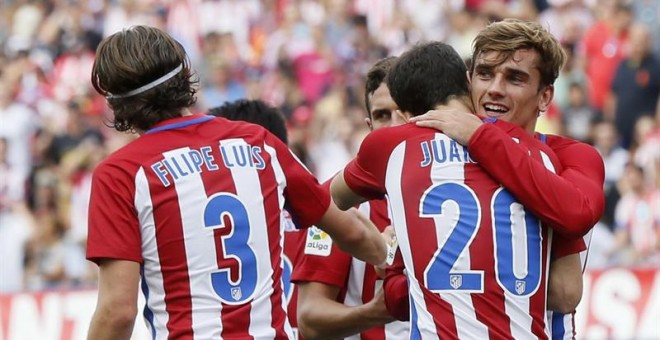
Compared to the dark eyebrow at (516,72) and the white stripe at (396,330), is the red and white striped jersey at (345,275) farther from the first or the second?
the dark eyebrow at (516,72)

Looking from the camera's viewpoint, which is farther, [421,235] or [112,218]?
[421,235]

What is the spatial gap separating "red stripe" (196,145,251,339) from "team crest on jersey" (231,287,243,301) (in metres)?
0.03

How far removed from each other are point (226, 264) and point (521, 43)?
4.38ft

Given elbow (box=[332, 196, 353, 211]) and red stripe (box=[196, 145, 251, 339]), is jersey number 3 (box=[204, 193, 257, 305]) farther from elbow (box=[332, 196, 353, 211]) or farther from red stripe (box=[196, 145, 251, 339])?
elbow (box=[332, 196, 353, 211])

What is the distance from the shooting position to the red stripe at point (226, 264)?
450cm

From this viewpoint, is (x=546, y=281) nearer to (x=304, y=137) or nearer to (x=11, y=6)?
(x=304, y=137)

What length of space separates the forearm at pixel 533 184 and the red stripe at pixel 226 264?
83 cm

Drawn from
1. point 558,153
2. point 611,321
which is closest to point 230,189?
point 558,153

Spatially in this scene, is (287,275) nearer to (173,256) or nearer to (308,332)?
(308,332)

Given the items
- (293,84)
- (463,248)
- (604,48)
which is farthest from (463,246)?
(293,84)

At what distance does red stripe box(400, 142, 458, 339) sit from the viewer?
4.50m

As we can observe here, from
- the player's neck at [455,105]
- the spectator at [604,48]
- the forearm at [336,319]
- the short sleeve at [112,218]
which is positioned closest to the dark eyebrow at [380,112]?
the forearm at [336,319]

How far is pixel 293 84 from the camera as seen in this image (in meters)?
16.1

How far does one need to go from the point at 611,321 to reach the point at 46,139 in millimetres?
6995
